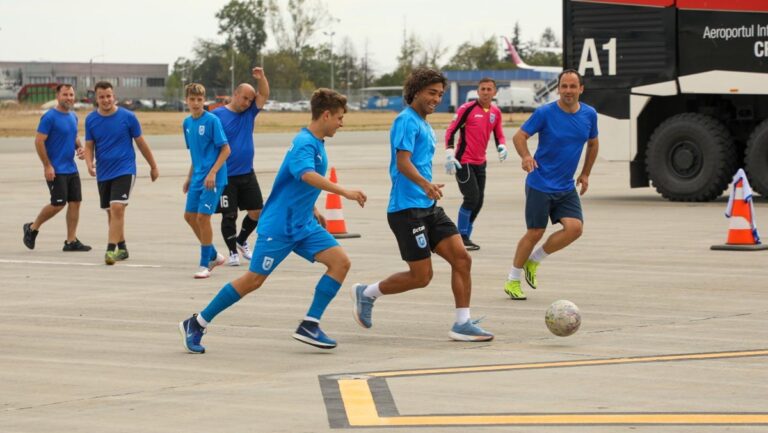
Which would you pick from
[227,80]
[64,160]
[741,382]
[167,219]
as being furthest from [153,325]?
[227,80]

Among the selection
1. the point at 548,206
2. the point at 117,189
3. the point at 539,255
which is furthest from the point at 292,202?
the point at 117,189

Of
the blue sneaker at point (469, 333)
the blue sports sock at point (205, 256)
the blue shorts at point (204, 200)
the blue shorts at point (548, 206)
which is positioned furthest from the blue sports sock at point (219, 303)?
the blue shorts at point (204, 200)

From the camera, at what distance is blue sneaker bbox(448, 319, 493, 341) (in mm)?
9156

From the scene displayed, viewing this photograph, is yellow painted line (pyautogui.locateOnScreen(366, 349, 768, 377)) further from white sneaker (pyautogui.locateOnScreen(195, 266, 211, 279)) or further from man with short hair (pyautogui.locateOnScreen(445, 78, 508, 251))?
man with short hair (pyautogui.locateOnScreen(445, 78, 508, 251))

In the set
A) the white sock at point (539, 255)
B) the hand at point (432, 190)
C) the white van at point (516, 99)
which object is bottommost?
the white van at point (516, 99)

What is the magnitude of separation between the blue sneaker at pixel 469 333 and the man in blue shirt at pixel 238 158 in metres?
5.00

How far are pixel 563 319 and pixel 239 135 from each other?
5.62 m

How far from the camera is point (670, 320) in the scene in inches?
394

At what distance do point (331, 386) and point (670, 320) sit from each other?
3.24 metres

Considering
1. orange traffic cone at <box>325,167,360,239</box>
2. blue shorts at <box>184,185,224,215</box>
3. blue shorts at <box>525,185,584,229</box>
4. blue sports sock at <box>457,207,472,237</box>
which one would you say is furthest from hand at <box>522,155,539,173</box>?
orange traffic cone at <box>325,167,360,239</box>

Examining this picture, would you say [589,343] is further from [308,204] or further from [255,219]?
[255,219]

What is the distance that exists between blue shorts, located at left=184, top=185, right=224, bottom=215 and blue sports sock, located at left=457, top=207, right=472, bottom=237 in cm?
283

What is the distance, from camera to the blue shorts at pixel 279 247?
891cm

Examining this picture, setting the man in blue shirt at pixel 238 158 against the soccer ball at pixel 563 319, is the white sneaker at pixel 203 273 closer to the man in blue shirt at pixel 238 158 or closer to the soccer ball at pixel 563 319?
the man in blue shirt at pixel 238 158
